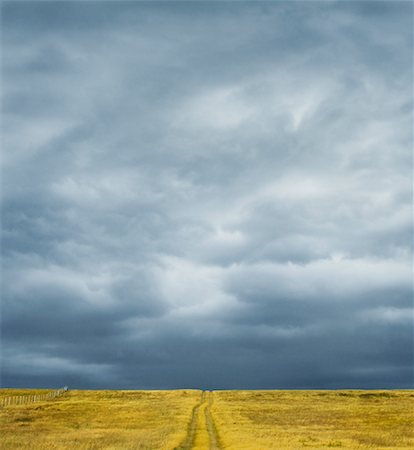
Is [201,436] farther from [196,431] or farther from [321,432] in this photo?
[321,432]

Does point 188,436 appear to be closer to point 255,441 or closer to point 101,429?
point 255,441

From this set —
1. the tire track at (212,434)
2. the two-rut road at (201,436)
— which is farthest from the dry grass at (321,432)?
the two-rut road at (201,436)

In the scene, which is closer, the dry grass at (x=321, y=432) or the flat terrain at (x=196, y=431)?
the flat terrain at (x=196, y=431)

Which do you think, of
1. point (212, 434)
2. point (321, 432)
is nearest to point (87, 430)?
point (212, 434)

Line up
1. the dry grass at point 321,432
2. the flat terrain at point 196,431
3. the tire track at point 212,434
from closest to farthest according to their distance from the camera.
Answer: the tire track at point 212,434 → the flat terrain at point 196,431 → the dry grass at point 321,432

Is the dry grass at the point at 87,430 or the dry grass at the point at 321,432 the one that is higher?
the dry grass at the point at 87,430

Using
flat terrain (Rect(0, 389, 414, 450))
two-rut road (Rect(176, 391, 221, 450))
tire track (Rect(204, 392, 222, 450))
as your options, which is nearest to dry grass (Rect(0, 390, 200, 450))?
flat terrain (Rect(0, 389, 414, 450))

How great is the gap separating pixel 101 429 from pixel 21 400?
226ft

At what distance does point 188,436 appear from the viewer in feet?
165

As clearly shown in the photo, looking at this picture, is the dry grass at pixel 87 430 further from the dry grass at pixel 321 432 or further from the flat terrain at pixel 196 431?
the dry grass at pixel 321 432

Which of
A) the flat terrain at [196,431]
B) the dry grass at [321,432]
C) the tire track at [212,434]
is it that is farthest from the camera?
the dry grass at [321,432]

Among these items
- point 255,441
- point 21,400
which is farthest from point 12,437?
point 21,400

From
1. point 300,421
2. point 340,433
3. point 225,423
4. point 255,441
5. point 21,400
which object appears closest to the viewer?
point 255,441

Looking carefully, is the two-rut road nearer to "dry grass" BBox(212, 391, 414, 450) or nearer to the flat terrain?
the flat terrain
